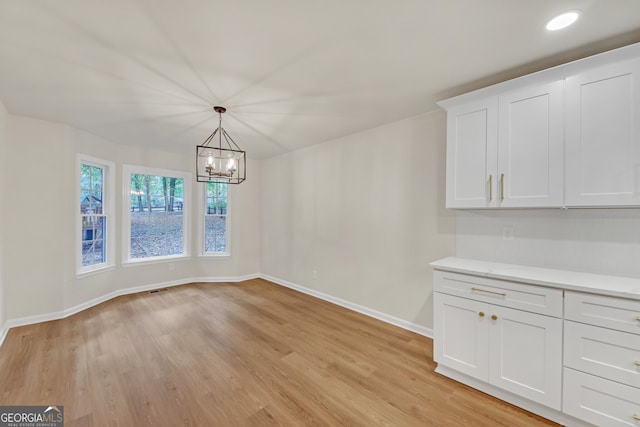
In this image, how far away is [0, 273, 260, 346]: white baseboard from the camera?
126 inches

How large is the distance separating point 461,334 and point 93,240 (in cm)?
505

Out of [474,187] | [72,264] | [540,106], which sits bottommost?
[72,264]

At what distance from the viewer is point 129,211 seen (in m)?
4.54

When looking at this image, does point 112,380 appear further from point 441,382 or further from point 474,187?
point 474,187

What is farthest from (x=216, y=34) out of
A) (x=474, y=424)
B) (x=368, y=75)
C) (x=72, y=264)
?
(x=72, y=264)

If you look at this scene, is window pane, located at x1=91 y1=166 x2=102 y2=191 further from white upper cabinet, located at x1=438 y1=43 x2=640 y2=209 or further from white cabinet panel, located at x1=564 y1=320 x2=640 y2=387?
white cabinet panel, located at x1=564 y1=320 x2=640 y2=387

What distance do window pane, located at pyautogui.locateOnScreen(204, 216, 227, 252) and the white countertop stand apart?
4284mm

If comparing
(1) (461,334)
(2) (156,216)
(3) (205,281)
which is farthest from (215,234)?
(1) (461,334)

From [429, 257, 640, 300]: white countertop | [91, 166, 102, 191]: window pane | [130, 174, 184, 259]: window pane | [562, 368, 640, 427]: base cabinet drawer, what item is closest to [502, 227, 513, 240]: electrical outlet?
[429, 257, 640, 300]: white countertop

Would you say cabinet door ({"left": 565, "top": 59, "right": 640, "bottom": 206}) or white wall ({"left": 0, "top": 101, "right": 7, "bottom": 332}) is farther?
white wall ({"left": 0, "top": 101, "right": 7, "bottom": 332})

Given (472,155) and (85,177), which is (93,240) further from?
(472,155)

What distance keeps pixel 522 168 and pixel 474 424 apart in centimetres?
191

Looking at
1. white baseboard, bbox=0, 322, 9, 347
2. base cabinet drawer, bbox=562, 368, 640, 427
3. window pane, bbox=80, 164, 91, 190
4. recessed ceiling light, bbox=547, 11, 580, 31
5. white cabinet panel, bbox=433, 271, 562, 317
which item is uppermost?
recessed ceiling light, bbox=547, 11, 580, 31

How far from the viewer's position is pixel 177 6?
150 centimetres
